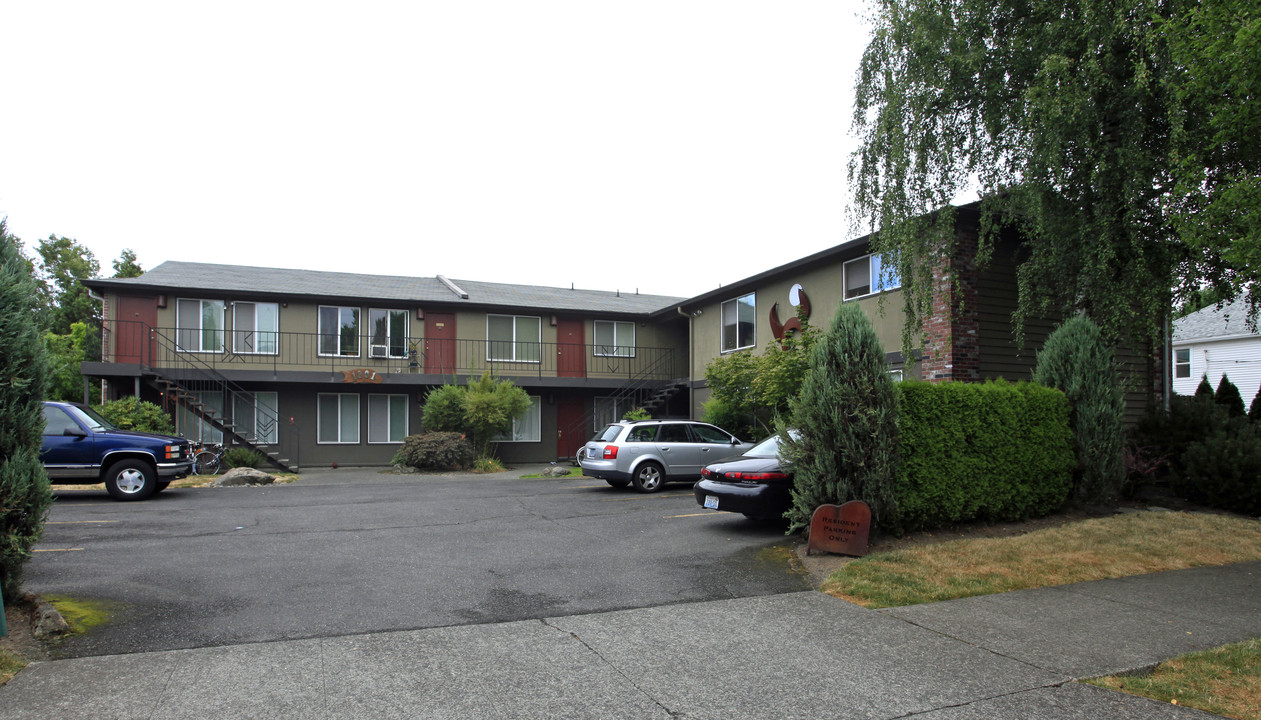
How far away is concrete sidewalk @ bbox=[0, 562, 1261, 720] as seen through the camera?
4340mm

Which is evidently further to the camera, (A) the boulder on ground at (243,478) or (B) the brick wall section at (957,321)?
(A) the boulder on ground at (243,478)

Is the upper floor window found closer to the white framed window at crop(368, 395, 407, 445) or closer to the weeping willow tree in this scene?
the weeping willow tree


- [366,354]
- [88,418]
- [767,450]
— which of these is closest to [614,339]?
[366,354]

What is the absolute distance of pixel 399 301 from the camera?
23.7 metres

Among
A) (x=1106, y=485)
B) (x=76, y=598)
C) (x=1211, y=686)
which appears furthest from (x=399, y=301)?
(x=1211, y=686)

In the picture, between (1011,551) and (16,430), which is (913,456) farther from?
(16,430)

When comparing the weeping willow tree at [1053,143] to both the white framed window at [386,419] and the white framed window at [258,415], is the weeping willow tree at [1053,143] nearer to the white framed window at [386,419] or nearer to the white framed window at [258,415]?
the white framed window at [386,419]

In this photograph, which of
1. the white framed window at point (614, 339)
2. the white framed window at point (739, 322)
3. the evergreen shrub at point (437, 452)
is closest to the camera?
the evergreen shrub at point (437, 452)

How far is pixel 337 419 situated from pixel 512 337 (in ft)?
20.0

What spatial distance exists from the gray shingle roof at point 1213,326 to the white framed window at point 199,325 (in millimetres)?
35133

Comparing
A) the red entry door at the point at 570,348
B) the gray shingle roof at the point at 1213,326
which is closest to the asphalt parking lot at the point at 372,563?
the red entry door at the point at 570,348

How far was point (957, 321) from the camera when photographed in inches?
572

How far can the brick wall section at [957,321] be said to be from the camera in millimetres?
14375

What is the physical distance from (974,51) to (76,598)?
42.3ft
